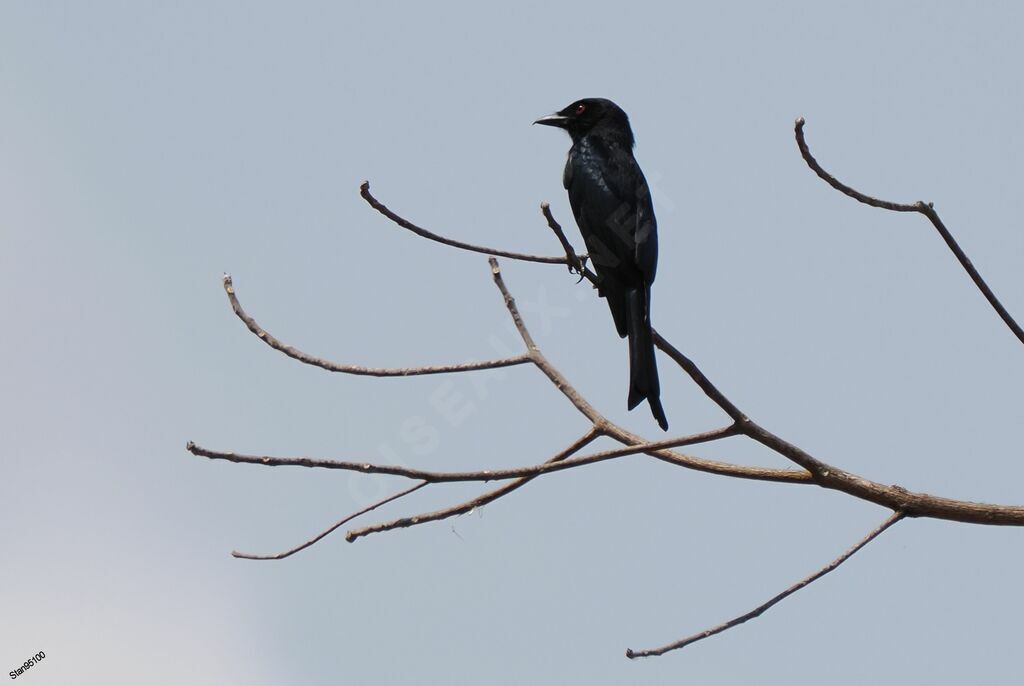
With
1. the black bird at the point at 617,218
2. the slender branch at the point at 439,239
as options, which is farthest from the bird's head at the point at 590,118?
the slender branch at the point at 439,239

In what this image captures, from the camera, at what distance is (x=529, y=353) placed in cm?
339

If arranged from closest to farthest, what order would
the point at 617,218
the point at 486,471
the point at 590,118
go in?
1. the point at 486,471
2. the point at 617,218
3. the point at 590,118

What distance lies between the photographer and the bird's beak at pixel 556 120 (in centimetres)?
584

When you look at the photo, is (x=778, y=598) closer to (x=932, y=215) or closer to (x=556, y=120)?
(x=932, y=215)

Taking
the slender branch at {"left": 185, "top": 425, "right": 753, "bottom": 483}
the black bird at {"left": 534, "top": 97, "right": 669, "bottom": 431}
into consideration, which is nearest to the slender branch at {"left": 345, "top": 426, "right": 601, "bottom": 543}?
the slender branch at {"left": 185, "top": 425, "right": 753, "bottom": 483}

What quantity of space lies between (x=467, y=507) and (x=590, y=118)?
3313 mm

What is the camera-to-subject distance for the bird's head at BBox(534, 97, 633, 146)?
5.73 meters

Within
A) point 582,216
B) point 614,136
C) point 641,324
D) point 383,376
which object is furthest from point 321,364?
point 614,136

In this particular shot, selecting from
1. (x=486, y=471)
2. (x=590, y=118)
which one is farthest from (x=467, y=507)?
(x=590, y=118)

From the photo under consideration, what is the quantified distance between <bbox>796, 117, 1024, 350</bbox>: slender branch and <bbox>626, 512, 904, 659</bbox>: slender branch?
0.65 m

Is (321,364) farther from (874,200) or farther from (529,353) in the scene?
(874,200)

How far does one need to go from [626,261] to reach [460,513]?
1923 millimetres

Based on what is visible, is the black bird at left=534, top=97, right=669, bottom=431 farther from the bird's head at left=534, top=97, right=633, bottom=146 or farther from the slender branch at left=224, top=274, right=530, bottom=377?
the slender branch at left=224, top=274, right=530, bottom=377

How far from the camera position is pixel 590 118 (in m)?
5.79
